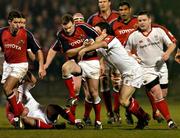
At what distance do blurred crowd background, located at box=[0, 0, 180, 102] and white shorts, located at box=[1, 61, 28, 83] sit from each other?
9.44 metres

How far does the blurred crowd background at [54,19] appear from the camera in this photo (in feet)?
77.8

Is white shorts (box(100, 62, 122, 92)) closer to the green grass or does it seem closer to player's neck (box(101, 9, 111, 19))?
player's neck (box(101, 9, 111, 19))

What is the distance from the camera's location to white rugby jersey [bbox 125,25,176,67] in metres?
13.6

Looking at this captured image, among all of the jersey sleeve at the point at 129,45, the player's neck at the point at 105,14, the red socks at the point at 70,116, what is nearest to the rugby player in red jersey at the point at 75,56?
the red socks at the point at 70,116

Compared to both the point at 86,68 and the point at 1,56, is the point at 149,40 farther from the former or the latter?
the point at 1,56

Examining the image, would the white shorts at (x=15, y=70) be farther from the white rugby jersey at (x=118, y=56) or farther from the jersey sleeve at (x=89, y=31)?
the white rugby jersey at (x=118, y=56)

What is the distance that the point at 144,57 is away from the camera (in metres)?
13.7

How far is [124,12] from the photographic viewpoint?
15.2 metres

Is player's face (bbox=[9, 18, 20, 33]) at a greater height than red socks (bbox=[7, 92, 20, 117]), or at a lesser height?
greater

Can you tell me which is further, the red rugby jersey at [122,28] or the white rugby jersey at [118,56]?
the red rugby jersey at [122,28]

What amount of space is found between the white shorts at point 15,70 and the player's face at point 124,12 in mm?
2375

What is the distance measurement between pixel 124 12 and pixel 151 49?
1781 mm

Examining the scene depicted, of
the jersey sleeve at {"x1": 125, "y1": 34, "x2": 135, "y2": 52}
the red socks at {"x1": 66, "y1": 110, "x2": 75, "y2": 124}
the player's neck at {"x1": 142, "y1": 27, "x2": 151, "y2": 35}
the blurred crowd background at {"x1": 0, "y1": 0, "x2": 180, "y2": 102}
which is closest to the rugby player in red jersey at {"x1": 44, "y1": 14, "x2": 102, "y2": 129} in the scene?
the red socks at {"x1": 66, "y1": 110, "x2": 75, "y2": 124}

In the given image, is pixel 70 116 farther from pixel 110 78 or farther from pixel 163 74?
pixel 110 78
